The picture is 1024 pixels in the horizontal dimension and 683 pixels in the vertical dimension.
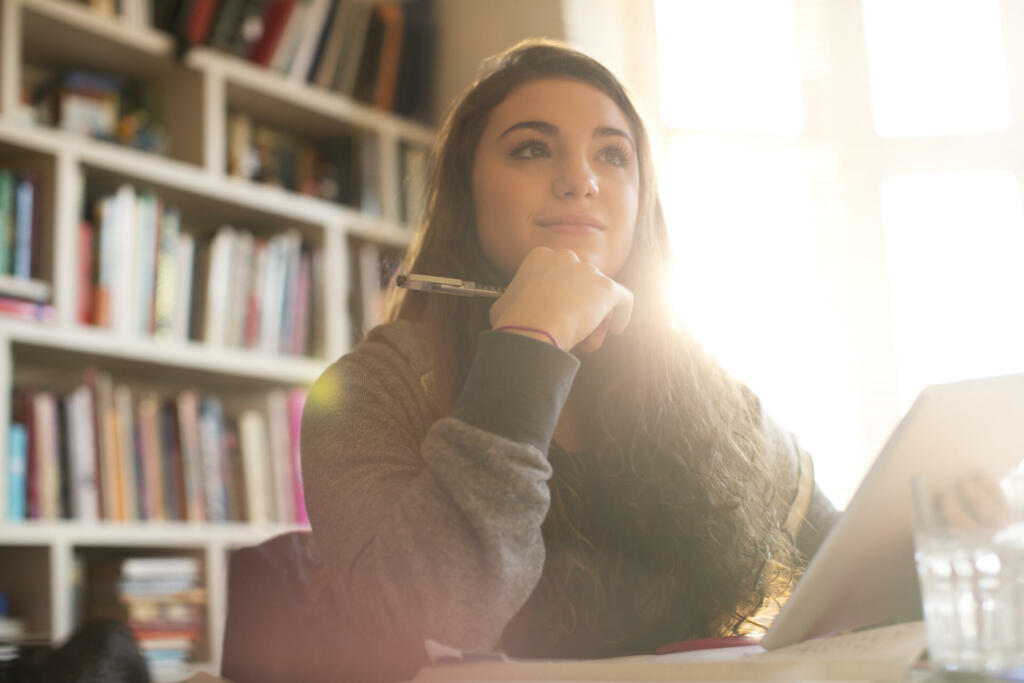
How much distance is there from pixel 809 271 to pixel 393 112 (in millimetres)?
1199

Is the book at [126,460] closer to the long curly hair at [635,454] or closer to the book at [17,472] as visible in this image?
the book at [17,472]

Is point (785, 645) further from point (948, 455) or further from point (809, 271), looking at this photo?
point (809, 271)

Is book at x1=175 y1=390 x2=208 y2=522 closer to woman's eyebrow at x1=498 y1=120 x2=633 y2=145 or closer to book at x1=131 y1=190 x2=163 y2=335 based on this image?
book at x1=131 y1=190 x2=163 y2=335

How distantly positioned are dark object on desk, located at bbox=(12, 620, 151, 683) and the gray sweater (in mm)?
231

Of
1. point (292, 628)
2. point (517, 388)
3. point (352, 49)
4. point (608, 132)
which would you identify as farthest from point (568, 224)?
point (352, 49)

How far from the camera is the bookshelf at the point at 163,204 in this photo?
1.93 m

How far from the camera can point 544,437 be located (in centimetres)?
82

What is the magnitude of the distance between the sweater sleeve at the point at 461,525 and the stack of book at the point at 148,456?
1.23m

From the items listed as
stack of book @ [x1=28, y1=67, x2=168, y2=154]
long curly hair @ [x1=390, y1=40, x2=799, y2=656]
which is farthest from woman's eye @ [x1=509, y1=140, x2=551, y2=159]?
stack of book @ [x1=28, y1=67, x2=168, y2=154]

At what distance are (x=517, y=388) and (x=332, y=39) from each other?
6.77 ft

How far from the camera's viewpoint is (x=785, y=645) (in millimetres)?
692

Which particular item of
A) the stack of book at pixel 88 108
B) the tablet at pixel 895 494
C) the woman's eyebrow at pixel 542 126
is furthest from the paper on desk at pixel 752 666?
the stack of book at pixel 88 108

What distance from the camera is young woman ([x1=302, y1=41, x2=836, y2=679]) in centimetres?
81

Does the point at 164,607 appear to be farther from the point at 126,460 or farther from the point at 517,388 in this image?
the point at 517,388
